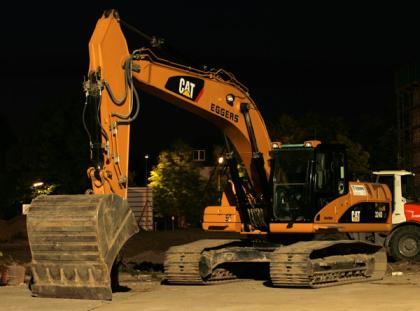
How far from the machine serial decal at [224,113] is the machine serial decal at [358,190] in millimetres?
2874

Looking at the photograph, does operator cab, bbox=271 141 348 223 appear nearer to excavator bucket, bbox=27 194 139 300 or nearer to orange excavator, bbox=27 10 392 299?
orange excavator, bbox=27 10 392 299

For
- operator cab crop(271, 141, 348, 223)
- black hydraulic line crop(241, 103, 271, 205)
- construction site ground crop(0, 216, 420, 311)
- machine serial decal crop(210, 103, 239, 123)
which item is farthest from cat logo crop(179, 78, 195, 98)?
construction site ground crop(0, 216, 420, 311)

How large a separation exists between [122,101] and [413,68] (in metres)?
37.5

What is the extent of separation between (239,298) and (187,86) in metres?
4.38

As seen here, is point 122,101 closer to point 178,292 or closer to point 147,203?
point 178,292

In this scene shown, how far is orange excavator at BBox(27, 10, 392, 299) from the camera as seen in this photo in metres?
14.5

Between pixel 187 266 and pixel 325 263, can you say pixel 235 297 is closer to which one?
pixel 187 266

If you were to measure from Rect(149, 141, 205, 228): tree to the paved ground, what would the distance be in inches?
1990

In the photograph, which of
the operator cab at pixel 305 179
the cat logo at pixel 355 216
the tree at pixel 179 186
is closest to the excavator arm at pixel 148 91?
the operator cab at pixel 305 179

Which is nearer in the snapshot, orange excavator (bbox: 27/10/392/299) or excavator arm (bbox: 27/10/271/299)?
excavator arm (bbox: 27/10/271/299)

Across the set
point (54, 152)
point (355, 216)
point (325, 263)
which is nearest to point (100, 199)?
point (325, 263)

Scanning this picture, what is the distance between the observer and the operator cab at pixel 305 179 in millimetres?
17531

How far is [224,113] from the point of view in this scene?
1789 centimetres

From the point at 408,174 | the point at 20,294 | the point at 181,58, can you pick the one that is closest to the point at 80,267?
the point at 20,294
